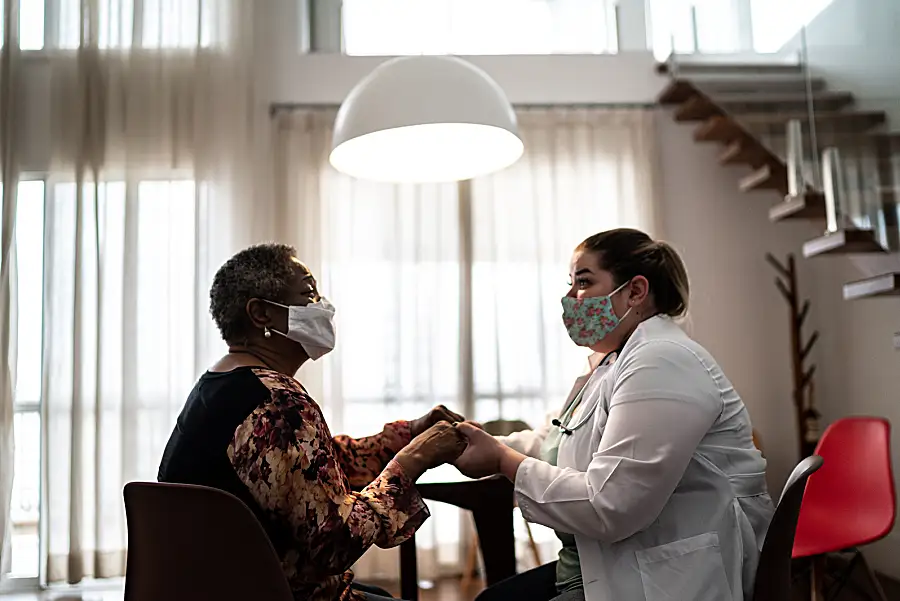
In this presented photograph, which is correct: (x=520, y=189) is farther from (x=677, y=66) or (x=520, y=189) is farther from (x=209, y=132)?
(x=209, y=132)

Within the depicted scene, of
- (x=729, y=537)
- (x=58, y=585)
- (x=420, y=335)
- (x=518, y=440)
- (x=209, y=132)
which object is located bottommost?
(x=58, y=585)

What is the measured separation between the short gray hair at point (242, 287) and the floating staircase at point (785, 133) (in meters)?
2.44

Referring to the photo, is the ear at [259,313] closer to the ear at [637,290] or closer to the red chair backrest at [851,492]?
the ear at [637,290]

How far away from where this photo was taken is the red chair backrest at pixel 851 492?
287 cm

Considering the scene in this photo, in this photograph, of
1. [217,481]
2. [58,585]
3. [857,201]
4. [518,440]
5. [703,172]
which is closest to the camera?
[217,481]

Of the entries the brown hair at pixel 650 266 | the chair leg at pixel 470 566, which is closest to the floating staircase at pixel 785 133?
the brown hair at pixel 650 266

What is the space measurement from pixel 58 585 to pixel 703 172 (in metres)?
4.34

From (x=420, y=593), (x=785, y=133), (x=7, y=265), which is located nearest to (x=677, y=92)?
(x=785, y=133)

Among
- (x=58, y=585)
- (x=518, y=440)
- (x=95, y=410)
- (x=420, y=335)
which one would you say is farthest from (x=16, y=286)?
(x=518, y=440)

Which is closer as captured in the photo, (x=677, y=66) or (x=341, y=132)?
(x=341, y=132)

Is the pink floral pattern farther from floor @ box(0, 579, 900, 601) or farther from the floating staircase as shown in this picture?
floor @ box(0, 579, 900, 601)

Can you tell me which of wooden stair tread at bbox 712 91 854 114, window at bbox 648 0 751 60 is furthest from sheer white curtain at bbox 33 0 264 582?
wooden stair tread at bbox 712 91 854 114

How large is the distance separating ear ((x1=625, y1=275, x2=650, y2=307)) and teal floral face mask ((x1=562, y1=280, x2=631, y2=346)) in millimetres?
15

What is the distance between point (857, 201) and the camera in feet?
11.2
